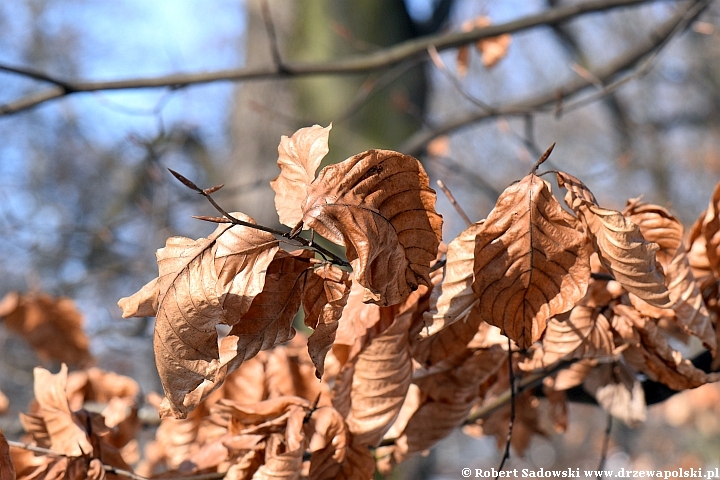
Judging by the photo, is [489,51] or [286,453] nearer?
[286,453]

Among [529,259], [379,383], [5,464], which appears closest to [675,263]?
[529,259]

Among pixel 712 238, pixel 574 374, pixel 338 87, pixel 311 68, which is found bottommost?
pixel 574 374

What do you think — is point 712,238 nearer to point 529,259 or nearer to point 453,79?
point 529,259

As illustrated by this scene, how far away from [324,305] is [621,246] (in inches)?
10.1

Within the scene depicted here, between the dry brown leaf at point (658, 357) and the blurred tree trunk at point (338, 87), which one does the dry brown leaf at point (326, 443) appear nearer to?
the dry brown leaf at point (658, 357)

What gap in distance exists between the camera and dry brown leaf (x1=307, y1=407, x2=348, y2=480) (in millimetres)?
724

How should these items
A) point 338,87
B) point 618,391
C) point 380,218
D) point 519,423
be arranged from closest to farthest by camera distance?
1. point 380,218
2. point 618,391
3. point 519,423
4. point 338,87

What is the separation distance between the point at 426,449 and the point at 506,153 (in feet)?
27.5

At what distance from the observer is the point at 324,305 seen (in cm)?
57

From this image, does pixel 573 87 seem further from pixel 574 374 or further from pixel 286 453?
pixel 286 453

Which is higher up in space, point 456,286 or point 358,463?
point 456,286

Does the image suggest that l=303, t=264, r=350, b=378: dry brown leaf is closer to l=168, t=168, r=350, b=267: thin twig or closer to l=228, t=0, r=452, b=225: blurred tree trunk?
l=168, t=168, r=350, b=267: thin twig

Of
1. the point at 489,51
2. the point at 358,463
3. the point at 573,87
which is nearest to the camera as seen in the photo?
the point at 358,463

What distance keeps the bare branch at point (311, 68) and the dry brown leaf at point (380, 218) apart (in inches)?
39.8
